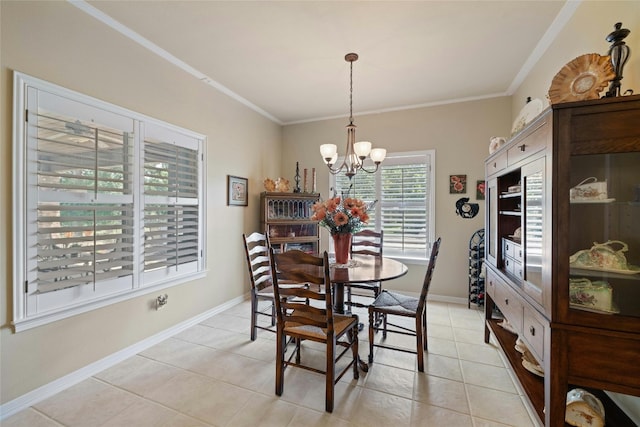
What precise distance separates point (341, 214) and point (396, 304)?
926mm

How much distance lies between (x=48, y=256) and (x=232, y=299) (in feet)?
6.94

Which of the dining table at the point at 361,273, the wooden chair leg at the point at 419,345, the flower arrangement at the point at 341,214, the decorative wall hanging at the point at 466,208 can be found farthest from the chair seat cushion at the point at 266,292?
the decorative wall hanging at the point at 466,208

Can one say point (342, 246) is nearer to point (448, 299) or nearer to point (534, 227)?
point (534, 227)

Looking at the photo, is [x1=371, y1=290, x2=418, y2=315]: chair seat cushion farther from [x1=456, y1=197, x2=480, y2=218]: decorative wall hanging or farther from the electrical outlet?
the electrical outlet

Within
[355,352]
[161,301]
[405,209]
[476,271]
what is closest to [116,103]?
[161,301]

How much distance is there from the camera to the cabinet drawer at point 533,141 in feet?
4.57

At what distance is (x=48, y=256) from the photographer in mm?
1898

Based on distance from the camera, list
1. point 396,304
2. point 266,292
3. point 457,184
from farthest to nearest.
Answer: point 457,184, point 266,292, point 396,304

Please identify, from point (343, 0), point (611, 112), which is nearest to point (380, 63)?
point (343, 0)

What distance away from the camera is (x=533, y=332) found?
1.57 meters

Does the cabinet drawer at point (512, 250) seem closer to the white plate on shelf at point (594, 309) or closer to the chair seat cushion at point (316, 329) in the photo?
the white plate on shelf at point (594, 309)

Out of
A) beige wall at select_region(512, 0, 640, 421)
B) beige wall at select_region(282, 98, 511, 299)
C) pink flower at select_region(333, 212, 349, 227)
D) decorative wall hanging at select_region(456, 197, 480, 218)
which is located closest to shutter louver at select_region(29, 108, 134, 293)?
pink flower at select_region(333, 212, 349, 227)

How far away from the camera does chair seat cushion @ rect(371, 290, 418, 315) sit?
2.26 m

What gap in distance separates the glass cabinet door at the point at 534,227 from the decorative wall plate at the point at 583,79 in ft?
1.26
